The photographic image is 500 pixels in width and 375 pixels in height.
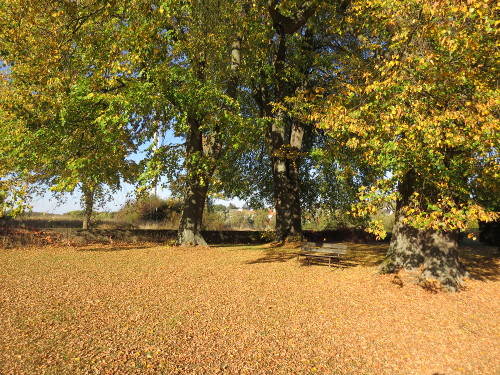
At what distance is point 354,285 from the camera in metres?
8.75

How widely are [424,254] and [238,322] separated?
596cm

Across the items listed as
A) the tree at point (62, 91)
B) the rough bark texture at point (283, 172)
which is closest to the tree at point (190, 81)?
the tree at point (62, 91)

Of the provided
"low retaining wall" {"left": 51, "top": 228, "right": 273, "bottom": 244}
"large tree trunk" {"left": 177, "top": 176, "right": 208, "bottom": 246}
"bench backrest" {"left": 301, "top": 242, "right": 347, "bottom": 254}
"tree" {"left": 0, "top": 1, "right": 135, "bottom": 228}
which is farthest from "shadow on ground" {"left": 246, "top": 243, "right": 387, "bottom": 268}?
"tree" {"left": 0, "top": 1, "right": 135, "bottom": 228}

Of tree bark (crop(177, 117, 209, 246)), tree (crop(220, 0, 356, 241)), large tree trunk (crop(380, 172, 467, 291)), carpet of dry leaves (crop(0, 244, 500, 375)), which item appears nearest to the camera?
carpet of dry leaves (crop(0, 244, 500, 375))

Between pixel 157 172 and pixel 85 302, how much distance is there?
676cm

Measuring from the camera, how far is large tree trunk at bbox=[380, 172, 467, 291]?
8.59 m

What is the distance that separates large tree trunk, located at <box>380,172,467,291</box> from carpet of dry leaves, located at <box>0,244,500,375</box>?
1.37 feet

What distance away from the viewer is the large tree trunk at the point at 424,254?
859 centimetres

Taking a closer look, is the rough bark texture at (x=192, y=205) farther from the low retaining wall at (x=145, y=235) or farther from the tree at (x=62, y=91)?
the tree at (x=62, y=91)

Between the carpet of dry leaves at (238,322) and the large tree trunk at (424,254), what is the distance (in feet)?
1.37

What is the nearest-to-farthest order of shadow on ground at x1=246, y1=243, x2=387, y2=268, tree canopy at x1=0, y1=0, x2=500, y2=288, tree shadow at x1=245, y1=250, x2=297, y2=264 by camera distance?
1. tree canopy at x1=0, y1=0, x2=500, y2=288
2. shadow on ground at x1=246, y1=243, x2=387, y2=268
3. tree shadow at x1=245, y1=250, x2=297, y2=264

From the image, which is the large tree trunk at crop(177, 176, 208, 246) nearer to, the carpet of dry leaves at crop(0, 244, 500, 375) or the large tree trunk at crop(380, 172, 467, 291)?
the carpet of dry leaves at crop(0, 244, 500, 375)

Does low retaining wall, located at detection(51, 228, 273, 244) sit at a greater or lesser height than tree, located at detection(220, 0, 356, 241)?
lesser

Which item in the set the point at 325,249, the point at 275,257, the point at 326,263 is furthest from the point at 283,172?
the point at 325,249
